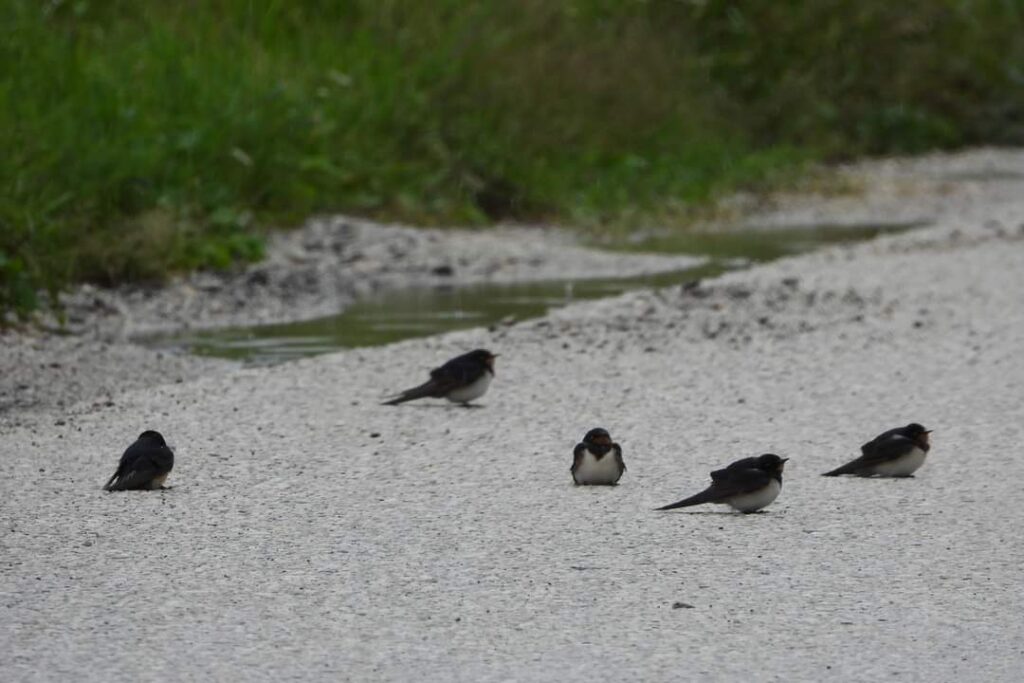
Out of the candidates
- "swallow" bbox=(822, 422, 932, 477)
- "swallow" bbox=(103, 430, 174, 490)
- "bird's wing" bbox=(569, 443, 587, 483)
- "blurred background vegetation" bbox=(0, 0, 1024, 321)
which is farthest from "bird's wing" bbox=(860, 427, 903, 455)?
"blurred background vegetation" bbox=(0, 0, 1024, 321)

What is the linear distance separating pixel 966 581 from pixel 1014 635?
25.4 inches

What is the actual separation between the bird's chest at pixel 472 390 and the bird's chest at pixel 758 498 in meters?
2.82

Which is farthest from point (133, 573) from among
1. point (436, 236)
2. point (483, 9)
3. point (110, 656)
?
point (483, 9)

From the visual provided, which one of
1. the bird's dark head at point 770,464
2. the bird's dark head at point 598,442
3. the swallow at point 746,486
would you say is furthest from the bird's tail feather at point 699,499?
the bird's dark head at point 598,442

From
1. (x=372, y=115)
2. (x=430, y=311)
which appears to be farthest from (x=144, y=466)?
(x=372, y=115)

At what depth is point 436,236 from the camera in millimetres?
19125

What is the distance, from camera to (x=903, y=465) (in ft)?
26.4

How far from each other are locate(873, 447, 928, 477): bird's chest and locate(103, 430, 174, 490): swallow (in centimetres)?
302

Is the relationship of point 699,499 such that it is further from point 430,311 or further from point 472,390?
point 430,311

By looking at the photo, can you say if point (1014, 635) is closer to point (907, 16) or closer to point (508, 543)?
point (508, 543)

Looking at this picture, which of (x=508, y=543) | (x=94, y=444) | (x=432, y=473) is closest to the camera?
(x=508, y=543)

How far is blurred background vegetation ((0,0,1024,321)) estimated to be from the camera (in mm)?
15445

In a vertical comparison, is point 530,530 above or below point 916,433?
below

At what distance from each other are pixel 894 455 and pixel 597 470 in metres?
1.28
